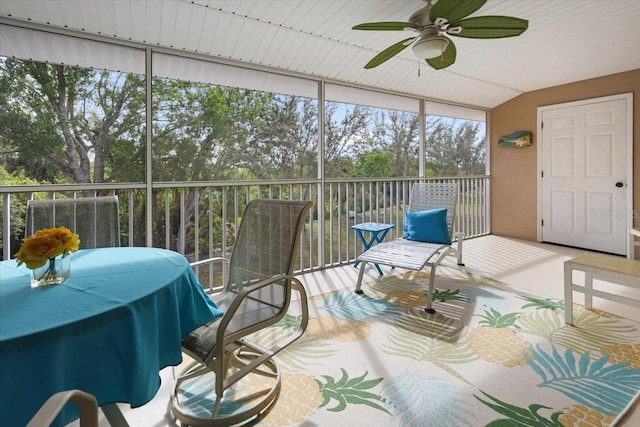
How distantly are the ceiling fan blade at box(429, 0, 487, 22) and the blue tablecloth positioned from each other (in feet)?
6.84

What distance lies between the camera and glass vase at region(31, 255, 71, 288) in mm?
1313

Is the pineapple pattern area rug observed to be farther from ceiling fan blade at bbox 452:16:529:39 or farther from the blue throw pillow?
ceiling fan blade at bbox 452:16:529:39

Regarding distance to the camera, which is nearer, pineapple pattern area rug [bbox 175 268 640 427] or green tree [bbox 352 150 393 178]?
pineapple pattern area rug [bbox 175 268 640 427]

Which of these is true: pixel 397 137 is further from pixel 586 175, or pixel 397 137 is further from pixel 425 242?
pixel 425 242

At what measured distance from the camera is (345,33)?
3318 millimetres

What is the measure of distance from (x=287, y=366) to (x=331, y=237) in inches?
95.1

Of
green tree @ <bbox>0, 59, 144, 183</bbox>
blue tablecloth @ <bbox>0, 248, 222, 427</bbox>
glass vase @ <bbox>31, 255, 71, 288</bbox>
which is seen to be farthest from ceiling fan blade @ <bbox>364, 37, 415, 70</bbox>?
green tree @ <bbox>0, 59, 144, 183</bbox>

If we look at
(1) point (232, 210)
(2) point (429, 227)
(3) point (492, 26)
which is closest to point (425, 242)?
(2) point (429, 227)

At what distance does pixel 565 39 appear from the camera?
3.64 meters

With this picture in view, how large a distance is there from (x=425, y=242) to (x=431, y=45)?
2.09 meters

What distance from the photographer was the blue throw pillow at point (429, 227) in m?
3.78

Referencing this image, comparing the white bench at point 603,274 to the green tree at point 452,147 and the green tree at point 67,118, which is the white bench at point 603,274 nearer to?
the green tree at point 452,147

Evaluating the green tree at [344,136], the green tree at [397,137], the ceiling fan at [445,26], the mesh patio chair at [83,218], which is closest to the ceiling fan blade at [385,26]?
the ceiling fan at [445,26]

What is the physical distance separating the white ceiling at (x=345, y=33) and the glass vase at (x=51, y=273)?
2126 mm
